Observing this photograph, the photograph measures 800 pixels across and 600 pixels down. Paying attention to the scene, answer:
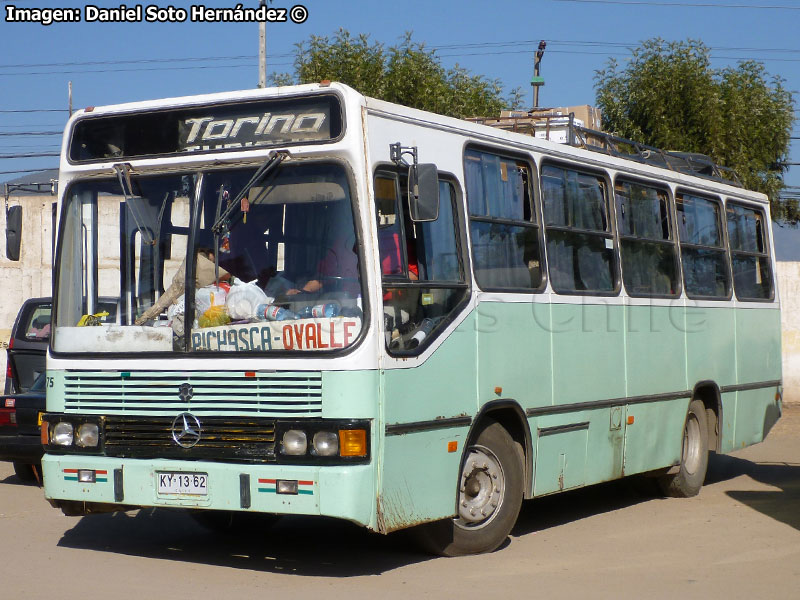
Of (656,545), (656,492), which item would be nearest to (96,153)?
(656,545)

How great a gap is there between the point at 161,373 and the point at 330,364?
3.96ft

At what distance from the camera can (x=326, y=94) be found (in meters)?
7.33


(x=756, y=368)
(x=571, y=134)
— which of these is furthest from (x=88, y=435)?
(x=756, y=368)

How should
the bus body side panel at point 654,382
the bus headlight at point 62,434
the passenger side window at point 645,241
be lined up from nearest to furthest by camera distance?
the bus headlight at point 62,434 → the bus body side panel at point 654,382 → the passenger side window at point 645,241

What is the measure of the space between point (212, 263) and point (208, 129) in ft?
3.01

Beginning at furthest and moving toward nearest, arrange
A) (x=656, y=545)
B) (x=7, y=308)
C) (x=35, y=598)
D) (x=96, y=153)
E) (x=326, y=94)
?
(x=7, y=308)
(x=656, y=545)
(x=96, y=153)
(x=326, y=94)
(x=35, y=598)

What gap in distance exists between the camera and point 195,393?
735 cm

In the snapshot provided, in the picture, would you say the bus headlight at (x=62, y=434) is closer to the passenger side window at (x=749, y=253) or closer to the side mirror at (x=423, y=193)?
the side mirror at (x=423, y=193)

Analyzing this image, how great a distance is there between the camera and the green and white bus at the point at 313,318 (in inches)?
280

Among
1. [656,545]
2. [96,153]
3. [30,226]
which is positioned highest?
[30,226]

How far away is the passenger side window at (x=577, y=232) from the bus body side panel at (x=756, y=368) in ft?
10.7

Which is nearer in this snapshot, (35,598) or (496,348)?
(35,598)

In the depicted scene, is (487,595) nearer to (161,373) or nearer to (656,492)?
(161,373)

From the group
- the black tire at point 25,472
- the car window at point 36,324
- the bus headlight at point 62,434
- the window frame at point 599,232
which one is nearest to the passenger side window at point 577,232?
the window frame at point 599,232
